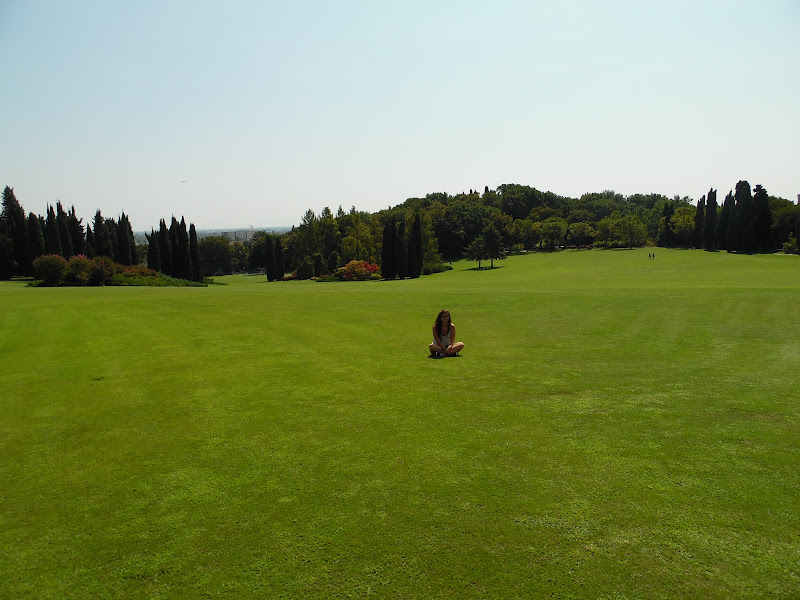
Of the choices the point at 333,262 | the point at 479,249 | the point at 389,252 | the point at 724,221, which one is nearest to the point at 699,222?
the point at 724,221

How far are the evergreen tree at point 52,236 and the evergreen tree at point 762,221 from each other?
3966 inches

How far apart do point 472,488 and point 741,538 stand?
117 inches

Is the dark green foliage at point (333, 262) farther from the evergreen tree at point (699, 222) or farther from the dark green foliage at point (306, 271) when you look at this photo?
the evergreen tree at point (699, 222)

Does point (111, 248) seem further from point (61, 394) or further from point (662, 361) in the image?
point (662, 361)

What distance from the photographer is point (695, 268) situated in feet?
194

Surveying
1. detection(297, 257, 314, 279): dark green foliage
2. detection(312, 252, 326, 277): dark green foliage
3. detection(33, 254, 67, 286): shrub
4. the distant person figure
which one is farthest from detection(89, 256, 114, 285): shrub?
the distant person figure

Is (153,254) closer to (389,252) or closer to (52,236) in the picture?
(52,236)

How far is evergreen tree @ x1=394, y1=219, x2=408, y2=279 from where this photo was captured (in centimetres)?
7401

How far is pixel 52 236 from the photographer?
66062 mm

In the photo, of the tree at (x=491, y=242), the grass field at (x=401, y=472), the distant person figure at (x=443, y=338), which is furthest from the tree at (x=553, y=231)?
the distant person figure at (x=443, y=338)

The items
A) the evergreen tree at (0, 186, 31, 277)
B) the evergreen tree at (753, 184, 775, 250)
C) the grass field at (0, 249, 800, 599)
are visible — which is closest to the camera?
the grass field at (0, 249, 800, 599)

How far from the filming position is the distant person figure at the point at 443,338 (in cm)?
1420

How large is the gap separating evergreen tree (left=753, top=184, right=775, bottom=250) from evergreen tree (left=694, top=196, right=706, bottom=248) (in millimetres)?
16507

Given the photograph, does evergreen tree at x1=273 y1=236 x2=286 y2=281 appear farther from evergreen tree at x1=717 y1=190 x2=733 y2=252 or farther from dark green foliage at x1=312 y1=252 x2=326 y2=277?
evergreen tree at x1=717 y1=190 x2=733 y2=252
